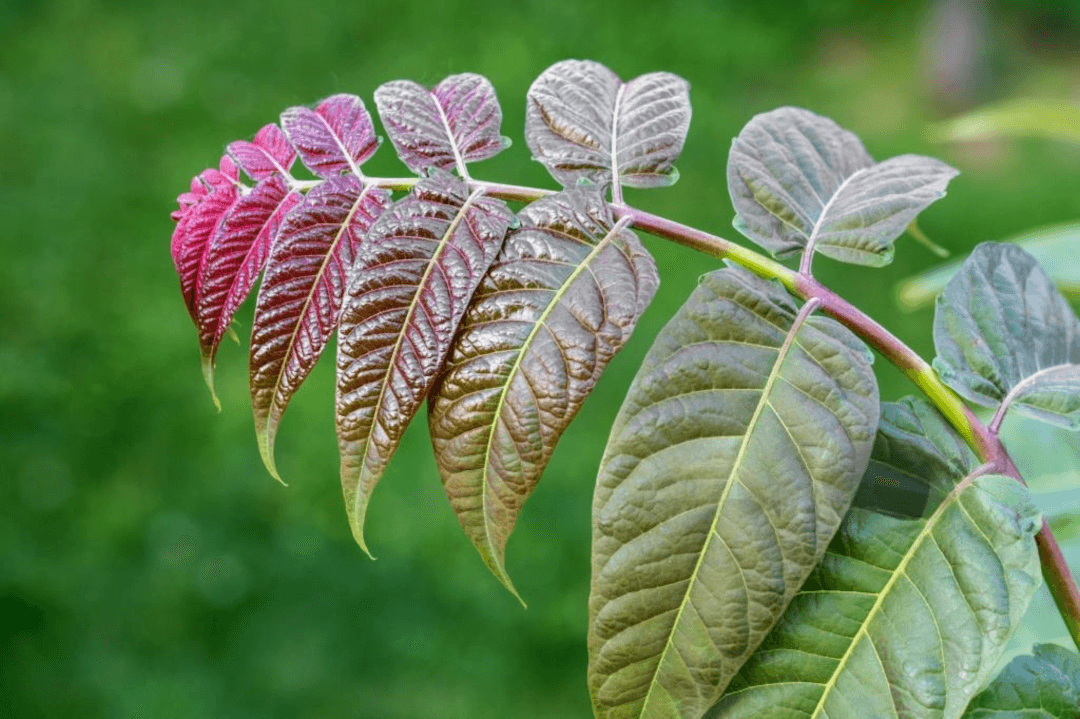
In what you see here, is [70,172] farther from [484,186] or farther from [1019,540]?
[1019,540]

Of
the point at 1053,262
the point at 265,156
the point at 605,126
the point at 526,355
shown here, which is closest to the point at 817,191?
the point at 605,126

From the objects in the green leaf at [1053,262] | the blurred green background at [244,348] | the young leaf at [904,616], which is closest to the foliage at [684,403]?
the young leaf at [904,616]

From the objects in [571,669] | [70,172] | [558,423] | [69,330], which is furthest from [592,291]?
[70,172]

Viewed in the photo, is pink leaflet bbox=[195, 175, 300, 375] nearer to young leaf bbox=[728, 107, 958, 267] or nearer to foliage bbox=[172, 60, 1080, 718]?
foliage bbox=[172, 60, 1080, 718]

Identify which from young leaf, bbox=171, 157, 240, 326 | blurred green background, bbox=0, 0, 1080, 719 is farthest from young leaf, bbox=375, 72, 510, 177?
blurred green background, bbox=0, 0, 1080, 719

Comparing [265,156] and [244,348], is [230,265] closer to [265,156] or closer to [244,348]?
[265,156]

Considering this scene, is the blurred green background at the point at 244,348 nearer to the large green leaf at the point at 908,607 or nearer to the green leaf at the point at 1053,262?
the green leaf at the point at 1053,262

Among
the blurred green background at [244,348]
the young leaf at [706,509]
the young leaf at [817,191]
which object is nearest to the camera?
the young leaf at [706,509]
